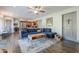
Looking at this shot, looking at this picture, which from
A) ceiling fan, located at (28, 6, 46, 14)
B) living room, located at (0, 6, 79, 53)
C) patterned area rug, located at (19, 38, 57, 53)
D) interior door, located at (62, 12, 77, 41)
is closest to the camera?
living room, located at (0, 6, 79, 53)

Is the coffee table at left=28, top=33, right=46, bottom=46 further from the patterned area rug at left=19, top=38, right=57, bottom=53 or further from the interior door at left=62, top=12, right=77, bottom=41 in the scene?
the interior door at left=62, top=12, right=77, bottom=41

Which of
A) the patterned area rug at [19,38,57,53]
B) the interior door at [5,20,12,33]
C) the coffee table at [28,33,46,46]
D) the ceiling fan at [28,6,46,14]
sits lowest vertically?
the patterned area rug at [19,38,57,53]

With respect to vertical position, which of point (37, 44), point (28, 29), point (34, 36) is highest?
point (28, 29)

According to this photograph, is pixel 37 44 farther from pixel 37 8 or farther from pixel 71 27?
pixel 71 27

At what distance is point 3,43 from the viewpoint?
9.93 feet

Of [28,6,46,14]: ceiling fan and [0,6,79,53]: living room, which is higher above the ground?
[28,6,46,14]: ceiling fan

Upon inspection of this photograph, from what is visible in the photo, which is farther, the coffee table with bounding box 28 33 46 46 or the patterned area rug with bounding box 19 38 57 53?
the coffee table with bounding box 28 33 46 46

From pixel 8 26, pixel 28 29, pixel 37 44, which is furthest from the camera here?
pixel 37 44

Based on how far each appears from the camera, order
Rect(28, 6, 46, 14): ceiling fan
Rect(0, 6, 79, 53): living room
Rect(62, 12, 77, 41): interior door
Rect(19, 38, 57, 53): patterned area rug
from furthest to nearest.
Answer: Rect(62, 12, 77, 41): interior door → Rect(28, 6, 46, 14): ceiling fan → Rect(19, 38, 57, 53): patterned area rug → Rect(0, 6, 79, 53): living room

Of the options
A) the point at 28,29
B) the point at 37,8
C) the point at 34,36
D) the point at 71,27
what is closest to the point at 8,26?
the point at 28,29

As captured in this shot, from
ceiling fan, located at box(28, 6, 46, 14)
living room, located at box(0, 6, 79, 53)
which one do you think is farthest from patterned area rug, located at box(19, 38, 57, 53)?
ceiling fan, located at box(28, 6, 46, 14)
